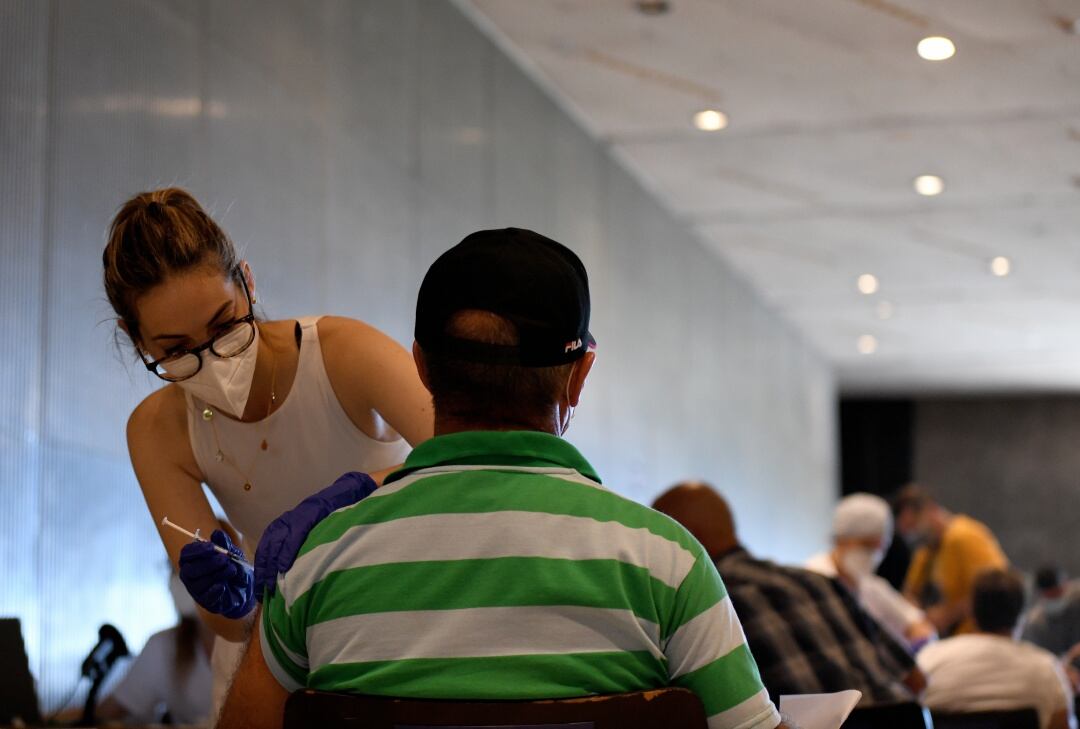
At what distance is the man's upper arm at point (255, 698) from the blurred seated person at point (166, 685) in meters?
1.99

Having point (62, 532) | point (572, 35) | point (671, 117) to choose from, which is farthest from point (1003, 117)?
point (62, 532)

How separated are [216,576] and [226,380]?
0.38 metres

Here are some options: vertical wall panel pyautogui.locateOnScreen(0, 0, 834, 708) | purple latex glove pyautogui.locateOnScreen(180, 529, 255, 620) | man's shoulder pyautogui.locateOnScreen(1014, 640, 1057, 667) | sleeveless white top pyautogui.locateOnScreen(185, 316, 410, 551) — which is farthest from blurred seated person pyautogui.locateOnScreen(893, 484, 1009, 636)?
purple latex glove pyautogui.locateOnScreen(180, 529, 255, 620)

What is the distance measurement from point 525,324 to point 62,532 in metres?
2.29

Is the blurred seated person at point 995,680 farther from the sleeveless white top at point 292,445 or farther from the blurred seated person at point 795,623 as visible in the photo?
the sleeveless white top at point 292,445

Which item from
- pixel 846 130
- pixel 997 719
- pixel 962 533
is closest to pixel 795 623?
pixel 997 719

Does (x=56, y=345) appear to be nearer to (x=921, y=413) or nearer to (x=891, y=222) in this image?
(x=891, y=222)

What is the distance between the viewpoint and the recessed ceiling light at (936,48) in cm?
611

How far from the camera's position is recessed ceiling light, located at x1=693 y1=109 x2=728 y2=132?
283 inches

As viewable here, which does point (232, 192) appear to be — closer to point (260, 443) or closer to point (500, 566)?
point (260, 443)

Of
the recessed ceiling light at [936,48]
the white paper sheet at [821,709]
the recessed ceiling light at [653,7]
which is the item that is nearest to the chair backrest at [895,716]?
the white paper sheet at [821,709]

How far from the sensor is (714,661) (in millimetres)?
1212

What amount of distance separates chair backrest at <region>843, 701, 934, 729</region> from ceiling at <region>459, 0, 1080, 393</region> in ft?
12.4

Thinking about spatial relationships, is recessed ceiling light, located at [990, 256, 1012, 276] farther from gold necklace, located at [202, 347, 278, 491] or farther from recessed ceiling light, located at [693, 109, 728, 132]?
gold necklace, located at [202, 347, 278, 491]
